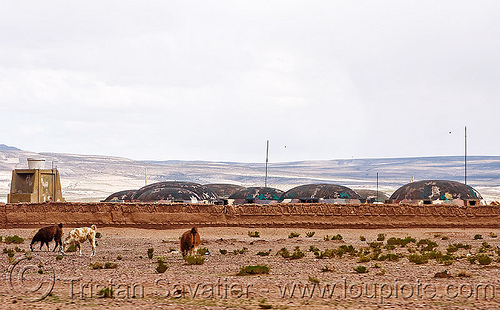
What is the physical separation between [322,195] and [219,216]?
40.9ft

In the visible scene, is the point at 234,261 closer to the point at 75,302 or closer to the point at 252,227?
the point at 75,302

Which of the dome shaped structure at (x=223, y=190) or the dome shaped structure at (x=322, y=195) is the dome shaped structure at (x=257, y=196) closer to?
the dome shaped structure at (x=322, y=195)

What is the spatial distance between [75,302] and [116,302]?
784 mm

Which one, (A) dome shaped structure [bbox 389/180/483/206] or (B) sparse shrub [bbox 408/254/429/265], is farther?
(A) dome shaped structure [bbox 389/180/483/206]

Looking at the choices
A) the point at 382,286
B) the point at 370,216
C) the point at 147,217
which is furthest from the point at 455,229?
the point at 382,286

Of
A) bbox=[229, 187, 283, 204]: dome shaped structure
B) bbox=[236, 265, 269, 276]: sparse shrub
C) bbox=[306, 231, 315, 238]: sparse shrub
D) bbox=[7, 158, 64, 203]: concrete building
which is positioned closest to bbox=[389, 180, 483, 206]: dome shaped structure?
bbox=[229, 187, 283, 204]: dome shaped structure

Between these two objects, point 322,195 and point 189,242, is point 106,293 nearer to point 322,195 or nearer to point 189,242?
point 189,242

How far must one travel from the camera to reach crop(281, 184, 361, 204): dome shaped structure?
159ft

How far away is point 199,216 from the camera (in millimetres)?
38750

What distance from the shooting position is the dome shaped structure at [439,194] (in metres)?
45.3

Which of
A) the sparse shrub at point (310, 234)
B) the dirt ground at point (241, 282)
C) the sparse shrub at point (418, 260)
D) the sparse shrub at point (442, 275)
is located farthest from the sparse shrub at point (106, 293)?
the sparse shrub at point (310, 234)

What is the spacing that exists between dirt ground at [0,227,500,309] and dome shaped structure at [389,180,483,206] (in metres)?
19.2

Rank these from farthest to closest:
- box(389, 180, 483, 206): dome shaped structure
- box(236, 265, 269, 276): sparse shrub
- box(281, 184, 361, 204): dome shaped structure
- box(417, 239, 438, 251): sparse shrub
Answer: box(281, 184, 361, 204): dome shaped structure, box(389, 180, 483, 206): dome shaped structure, box(417, 239, 438, 251): sparse shrub, box(236, 265, 269, 276): sparse shrub

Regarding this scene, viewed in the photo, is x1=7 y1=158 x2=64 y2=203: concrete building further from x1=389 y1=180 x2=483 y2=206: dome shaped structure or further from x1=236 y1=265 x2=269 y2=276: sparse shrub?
x1=236 y1=265 x2=269 y2=276: sparse shrub
